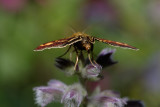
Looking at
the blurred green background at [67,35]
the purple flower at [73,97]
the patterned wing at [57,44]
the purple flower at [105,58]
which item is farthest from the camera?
the blurred green background at [67,35]

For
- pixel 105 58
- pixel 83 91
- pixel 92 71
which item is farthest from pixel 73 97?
pixel 105 58

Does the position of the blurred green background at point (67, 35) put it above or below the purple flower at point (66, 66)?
above

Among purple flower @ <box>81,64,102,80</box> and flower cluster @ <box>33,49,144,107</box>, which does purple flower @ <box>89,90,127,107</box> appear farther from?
purple flower @ <box>81,64,102,80</box>

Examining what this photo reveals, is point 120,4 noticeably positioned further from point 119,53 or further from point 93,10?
point 119,53

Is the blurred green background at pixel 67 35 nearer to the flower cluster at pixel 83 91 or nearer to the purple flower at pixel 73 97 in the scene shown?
the flower cluster at pixel 83 91

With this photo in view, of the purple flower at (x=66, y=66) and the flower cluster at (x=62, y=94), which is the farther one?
the purple flower at (x=66, y=66)

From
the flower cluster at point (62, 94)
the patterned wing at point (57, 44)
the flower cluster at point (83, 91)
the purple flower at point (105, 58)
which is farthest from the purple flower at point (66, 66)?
the patterned wing at point (57, 44)

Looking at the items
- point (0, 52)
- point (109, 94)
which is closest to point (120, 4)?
point (0, 52)

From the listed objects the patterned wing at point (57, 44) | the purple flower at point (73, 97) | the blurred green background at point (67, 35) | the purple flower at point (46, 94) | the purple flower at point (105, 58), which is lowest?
the purple flower at point (73, 97)
